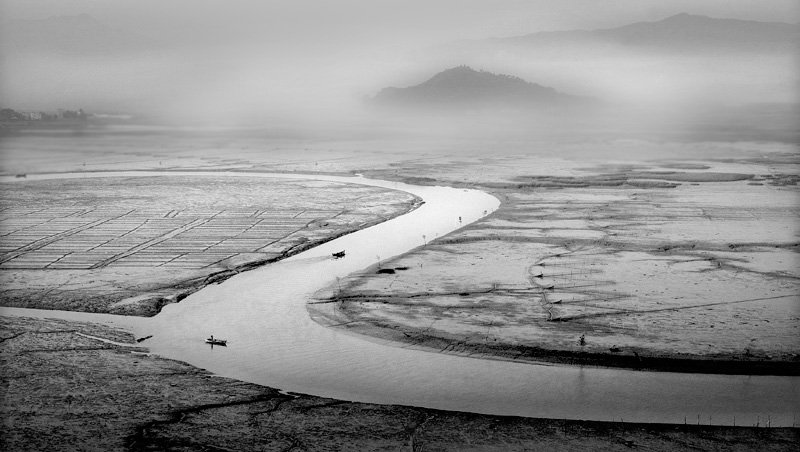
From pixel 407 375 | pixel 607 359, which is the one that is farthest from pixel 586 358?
pixel 407 375

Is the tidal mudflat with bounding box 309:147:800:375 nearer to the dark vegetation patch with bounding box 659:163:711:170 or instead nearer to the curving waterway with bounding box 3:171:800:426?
the curving waterway with bounding box 3:171:800:426

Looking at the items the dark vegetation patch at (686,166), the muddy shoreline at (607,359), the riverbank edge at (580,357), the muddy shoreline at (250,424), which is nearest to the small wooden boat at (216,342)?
the muddy shoreline at (250,424)

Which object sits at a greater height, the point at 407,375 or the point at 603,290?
the point at 603,290

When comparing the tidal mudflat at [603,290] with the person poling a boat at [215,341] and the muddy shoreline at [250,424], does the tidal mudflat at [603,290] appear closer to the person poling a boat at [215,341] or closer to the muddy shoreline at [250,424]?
the person poling a boat at [215,341]

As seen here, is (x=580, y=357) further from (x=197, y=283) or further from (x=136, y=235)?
(x=136, y=235)

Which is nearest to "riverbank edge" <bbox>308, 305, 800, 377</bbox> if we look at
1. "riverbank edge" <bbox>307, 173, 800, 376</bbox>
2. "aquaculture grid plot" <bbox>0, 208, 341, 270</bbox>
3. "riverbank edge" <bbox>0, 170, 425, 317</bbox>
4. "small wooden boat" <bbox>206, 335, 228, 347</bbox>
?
"riverbank edge" <bbox>307, 173, 800, 376</bbox>

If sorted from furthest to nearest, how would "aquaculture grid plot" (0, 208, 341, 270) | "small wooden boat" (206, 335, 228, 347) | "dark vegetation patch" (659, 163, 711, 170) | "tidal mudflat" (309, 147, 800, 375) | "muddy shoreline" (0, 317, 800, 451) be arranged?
"dark vegetation patch" (659, 163, 711, 170), "aquaculture grid plot" (0, 208, 341, 270), "small wooden boat" (206, 335, 228, 347), "tidal mudflat" (309, 147, 800, 375), "muddy shoreline" (0, 317, 800, 451)
